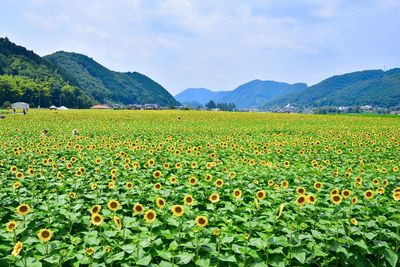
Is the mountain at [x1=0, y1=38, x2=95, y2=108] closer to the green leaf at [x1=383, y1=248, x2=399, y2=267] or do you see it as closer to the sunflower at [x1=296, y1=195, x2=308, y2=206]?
the sunflower at [x1=296, y1=195, x2=308, y2=206]

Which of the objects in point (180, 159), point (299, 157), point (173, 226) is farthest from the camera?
point (299, 157)

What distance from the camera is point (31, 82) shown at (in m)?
110

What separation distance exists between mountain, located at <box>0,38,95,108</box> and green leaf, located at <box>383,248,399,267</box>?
109 metres

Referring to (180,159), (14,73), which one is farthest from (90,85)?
(180,159)

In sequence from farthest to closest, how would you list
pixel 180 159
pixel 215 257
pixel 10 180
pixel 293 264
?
pixel 180 159 → pixel 10 180 → pixel 293 264 → pixel 215 257

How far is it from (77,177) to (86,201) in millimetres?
1397

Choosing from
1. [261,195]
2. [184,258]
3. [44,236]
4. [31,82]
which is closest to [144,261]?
[184,258]

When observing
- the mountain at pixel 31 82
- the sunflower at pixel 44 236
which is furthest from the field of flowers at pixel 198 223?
the mountain at pixel 31 82

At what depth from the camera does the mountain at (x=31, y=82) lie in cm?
9951

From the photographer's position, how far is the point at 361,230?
170 inches

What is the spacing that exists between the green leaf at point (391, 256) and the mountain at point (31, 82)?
4311 inches

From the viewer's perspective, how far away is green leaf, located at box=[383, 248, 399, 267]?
3.63 m

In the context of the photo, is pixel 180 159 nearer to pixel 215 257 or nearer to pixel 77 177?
pixel 77 177

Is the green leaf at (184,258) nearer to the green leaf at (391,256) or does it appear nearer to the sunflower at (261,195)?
the sunflower at (261,195)
